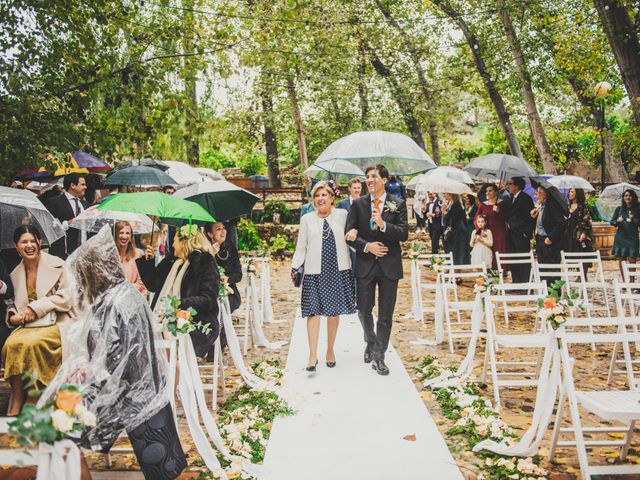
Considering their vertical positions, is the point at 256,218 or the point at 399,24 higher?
the point at 399,24

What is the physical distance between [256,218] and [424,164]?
12297 millimetres

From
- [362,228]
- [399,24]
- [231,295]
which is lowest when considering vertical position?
[231,295]

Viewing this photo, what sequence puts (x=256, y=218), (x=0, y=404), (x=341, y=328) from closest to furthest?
1. (x=0, y=404)
2. (x=341, y=328)
3. (x=256, y=218)

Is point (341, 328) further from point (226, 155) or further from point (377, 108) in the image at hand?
point (226, 155)

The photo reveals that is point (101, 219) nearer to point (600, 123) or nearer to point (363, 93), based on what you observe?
point (363, 93)

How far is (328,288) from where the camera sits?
19.5 ft

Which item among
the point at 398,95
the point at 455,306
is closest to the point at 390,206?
the point at 455,306

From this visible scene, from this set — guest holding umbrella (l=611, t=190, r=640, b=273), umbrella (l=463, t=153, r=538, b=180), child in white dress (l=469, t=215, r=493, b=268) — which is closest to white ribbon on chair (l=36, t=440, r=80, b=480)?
umbrella (l=463, t=153, r=538, b=180)

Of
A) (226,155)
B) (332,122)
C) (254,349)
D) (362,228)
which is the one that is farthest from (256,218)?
(226,155)

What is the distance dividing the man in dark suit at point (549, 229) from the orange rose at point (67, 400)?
820 centimetres

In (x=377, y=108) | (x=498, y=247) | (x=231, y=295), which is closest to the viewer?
(x=231, y=295)

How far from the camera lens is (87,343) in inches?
128

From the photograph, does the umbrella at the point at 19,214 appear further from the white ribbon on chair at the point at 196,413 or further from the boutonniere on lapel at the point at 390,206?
the boutonniere on lapel at the point at 390,206

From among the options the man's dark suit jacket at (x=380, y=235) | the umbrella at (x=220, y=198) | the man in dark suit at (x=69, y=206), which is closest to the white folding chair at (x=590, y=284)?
the man's dark suit jacket at (x=380, y=235)
